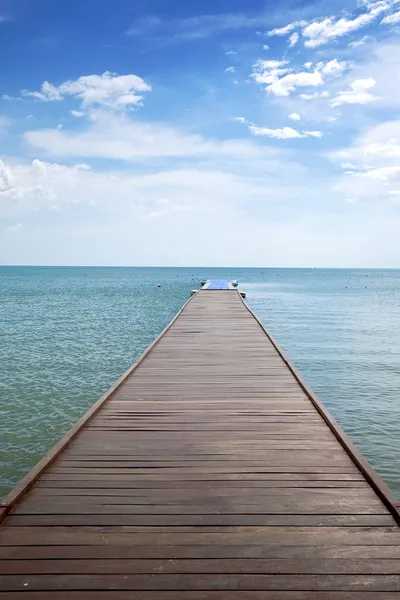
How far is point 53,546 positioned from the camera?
11.8ft

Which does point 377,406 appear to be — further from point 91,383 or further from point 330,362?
point 91,383

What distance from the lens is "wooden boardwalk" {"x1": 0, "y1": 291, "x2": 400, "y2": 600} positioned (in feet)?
10.6

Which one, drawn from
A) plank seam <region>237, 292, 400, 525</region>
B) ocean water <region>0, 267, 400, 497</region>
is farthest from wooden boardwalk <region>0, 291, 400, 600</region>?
ocean water <region>0, 267, 400, 497</region>

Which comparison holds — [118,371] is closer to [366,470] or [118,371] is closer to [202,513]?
[366,470]

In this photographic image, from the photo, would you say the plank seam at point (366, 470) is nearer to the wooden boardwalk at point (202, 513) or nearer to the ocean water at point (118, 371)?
the wooden boardwalk at point (202, 513)

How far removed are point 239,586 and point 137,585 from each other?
25.7 inches

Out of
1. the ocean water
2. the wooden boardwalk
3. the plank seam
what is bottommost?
the ocean water

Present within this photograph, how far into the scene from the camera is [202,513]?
13.3 ft

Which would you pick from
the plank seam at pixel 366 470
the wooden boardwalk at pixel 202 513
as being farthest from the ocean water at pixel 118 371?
the wooden boardwalk at pixel 202 513

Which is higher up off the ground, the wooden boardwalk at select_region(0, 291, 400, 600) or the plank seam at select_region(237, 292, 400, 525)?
the plank seam at select_region(237, 292, 400, 525)

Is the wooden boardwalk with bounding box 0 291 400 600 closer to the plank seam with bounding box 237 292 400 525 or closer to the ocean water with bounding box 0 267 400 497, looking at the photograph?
the plank seam with bounding box 237 292 400 525

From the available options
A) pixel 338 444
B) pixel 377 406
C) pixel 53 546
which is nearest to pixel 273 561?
pixel 53 546

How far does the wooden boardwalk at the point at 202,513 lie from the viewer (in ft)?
10.6

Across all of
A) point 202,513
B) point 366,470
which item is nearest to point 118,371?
point 366,470
